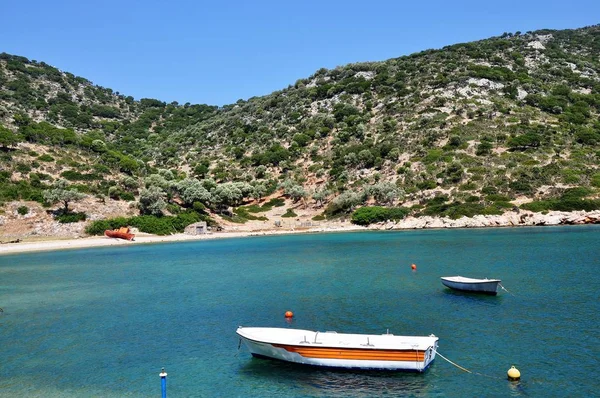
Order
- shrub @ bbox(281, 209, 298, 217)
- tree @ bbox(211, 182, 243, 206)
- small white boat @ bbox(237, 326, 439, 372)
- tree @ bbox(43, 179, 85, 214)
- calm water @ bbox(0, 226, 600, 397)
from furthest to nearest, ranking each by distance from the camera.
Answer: shrub @ bbox(281, 209, 298, 217)
tree @ bbox(211, 182, 243, 206)
tree @ bbox(43, 179, 85, 214)
small white boat @ bbox(237, 326, 439, 372)
calm water @ bbox(0, 226, 600, 397)

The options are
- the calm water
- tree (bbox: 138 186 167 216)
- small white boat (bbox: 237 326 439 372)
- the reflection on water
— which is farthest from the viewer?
tree (bbox: 138 186 167 216)

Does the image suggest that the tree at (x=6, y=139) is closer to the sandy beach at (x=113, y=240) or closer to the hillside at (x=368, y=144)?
the hillside at (x=368, y=144)

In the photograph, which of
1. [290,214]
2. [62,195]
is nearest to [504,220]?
[290,214]

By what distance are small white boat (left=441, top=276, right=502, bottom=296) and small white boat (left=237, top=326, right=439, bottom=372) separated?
1297cm

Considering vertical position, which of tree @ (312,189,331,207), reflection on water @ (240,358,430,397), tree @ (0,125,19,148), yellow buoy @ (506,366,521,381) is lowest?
reflection on water @ (240,358,430,397)

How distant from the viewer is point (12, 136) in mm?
92750

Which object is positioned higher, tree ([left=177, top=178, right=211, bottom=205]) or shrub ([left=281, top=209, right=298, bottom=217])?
tree ([left=177, top=178, right=211, bottom=205])

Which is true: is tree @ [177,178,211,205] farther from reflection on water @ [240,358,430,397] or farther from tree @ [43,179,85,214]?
reflection on water @ [240,358,430,397]

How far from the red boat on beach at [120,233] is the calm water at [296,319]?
26.2 metres

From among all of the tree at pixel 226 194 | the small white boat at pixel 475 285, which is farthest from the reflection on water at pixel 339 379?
the tree at pixel 226 194

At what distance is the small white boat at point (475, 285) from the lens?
29.1 meters

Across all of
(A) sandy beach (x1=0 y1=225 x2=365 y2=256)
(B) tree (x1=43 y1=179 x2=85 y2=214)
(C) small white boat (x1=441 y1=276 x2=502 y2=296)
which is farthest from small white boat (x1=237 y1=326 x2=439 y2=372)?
(B) tree (x1=43 y1=179 x2=85 y2=214)

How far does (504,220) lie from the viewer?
78188 mm

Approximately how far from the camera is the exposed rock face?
7381 cm
